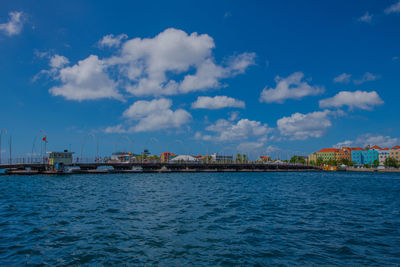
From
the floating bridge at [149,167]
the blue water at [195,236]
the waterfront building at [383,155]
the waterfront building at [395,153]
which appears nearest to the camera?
the blue water at [195,236]

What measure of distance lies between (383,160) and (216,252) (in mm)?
234696

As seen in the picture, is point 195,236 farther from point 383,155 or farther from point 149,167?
point 383,155

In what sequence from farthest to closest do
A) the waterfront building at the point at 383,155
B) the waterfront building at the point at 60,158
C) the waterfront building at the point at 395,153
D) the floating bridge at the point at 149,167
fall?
the waterfront building at the point at 383,155
the waterfront building at the point at 395,153
the floating bridge at the point at 149,167
the waterfront building at the point at 60,158

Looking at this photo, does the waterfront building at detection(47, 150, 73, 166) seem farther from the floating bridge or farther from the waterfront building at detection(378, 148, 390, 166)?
the waterfront building at detection(378, 148, 390, 166)

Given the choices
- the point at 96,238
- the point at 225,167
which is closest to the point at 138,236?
the point at 96,238

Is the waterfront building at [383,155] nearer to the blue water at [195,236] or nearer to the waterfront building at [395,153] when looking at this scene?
the waterfront building at [395,153]

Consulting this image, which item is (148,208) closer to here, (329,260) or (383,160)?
(329,260)

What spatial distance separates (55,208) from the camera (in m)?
23.6

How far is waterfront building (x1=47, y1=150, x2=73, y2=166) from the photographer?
84194mm

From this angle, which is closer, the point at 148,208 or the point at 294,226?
the point at 294,226

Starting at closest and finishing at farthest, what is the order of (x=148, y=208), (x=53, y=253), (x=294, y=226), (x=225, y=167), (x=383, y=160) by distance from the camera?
(x=53, y=253) → (x=294, y=226) → (x=148, y=208) → (x=225, y=167) → (x=383, y=160)

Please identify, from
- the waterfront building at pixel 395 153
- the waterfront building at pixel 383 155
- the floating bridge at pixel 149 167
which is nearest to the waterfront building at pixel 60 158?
the floating bridge at pixel 149 167

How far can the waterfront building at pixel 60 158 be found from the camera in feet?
276

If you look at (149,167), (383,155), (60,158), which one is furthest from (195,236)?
(383,155)
